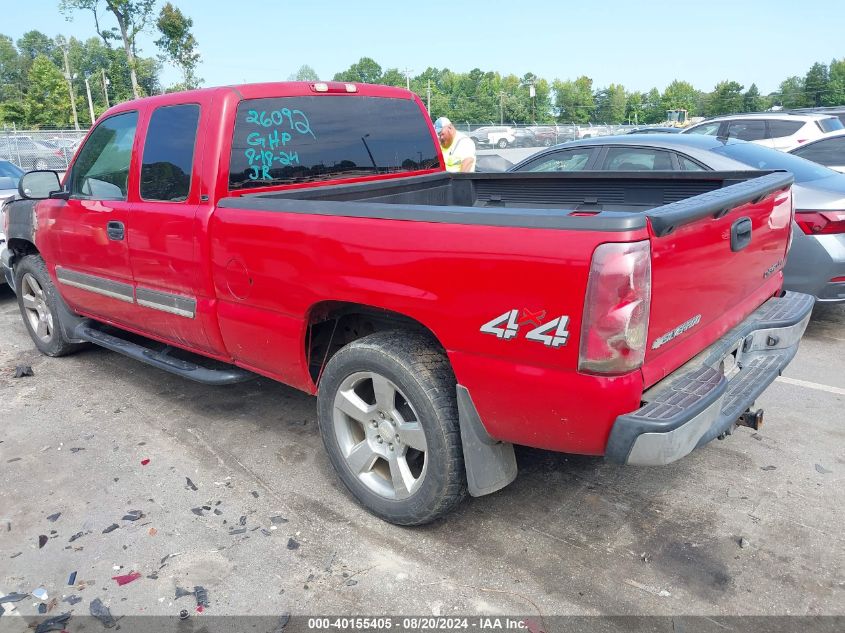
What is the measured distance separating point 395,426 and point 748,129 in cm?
1252

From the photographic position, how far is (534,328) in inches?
90.4

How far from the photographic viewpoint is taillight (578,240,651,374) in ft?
6.95

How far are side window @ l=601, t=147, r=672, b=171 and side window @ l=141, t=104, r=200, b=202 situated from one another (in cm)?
401

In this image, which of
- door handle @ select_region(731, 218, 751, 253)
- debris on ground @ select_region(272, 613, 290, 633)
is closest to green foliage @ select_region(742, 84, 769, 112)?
door handle @ select_region(731, 218, 751, 253)

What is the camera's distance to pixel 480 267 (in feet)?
7.82

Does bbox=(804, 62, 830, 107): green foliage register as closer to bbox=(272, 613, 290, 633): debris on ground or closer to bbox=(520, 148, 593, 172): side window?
bbox=(520, 148, 593, 172): side window

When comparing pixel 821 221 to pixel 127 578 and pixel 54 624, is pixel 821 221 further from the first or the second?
pixel 54 624

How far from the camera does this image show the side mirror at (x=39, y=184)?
4742 mm

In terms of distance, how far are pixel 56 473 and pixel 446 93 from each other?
375 ft

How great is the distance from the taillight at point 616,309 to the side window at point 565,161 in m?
4.55

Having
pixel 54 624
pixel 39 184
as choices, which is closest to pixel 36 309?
pixel 39 184

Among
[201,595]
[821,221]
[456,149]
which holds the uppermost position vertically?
[456,149]

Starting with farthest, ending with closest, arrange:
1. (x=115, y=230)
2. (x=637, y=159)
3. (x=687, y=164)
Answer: (x=637, y=159) < (x=687, y=164) < (x=115, y=230)

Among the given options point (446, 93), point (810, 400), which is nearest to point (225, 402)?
point (810, 400)
